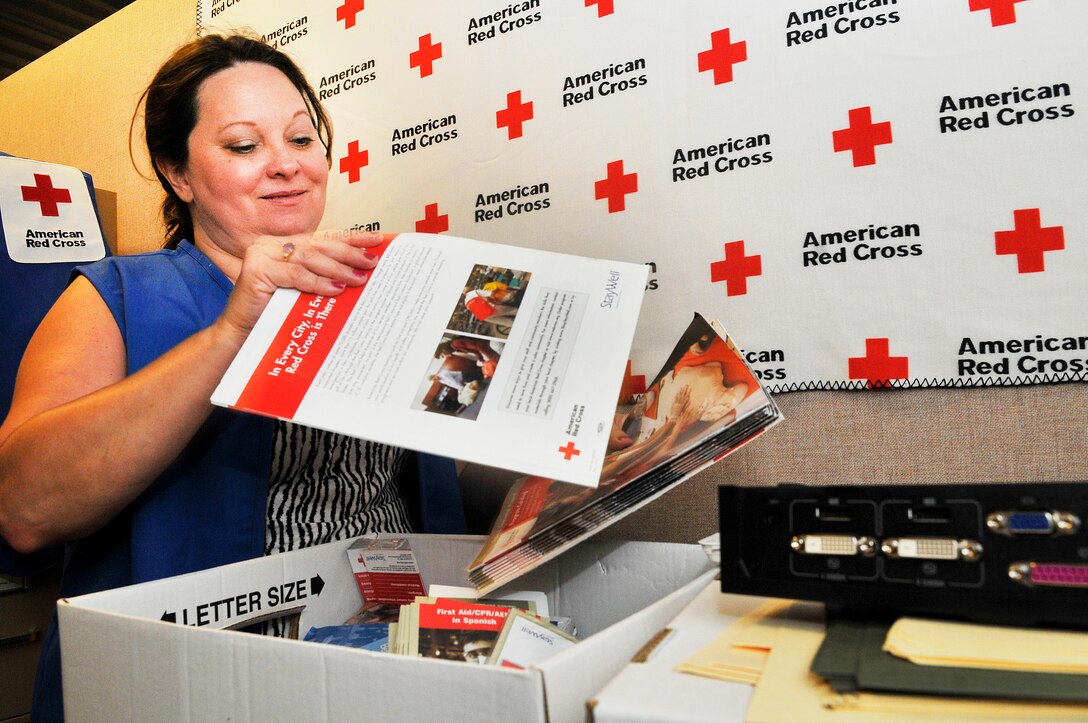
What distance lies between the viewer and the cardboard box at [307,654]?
1.38 ft

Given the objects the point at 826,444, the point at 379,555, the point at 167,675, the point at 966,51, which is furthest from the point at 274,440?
the point at 966,51

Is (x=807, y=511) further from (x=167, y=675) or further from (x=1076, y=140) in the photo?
(x=1076, y=140)

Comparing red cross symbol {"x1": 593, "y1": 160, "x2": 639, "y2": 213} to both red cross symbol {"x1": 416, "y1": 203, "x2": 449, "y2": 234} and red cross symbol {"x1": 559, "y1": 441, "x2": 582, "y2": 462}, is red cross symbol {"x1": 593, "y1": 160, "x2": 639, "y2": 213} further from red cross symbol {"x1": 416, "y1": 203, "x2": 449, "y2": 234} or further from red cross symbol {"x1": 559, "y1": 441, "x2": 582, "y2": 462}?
red cross symbol {"x1": 559, "y1": 441, "x2": 582, "y2": 462}

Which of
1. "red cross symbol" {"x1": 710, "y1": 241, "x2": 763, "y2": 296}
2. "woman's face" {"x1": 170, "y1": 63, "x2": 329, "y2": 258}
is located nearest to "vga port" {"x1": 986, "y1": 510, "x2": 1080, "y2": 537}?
"red cross symbol" {"x1": 710, "y1": 241, "x2": 763, "y2": 296}

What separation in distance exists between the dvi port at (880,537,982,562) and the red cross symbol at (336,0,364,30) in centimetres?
141

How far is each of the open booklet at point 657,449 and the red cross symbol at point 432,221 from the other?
668 millimetres

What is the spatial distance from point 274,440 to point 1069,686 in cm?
84

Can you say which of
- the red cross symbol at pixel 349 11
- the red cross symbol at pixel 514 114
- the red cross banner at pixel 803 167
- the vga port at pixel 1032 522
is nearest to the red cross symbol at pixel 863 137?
the red cross banner at pixel 803 167

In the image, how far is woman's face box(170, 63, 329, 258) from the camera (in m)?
1.02

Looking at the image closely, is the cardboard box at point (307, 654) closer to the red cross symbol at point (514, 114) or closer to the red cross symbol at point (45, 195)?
the red cross symbol at point (514, 114)

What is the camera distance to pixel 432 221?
133 centimetres

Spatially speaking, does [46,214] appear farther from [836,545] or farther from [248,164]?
→ [836,545]

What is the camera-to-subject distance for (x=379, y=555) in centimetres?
87

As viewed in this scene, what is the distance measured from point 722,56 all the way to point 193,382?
768 millimetres
